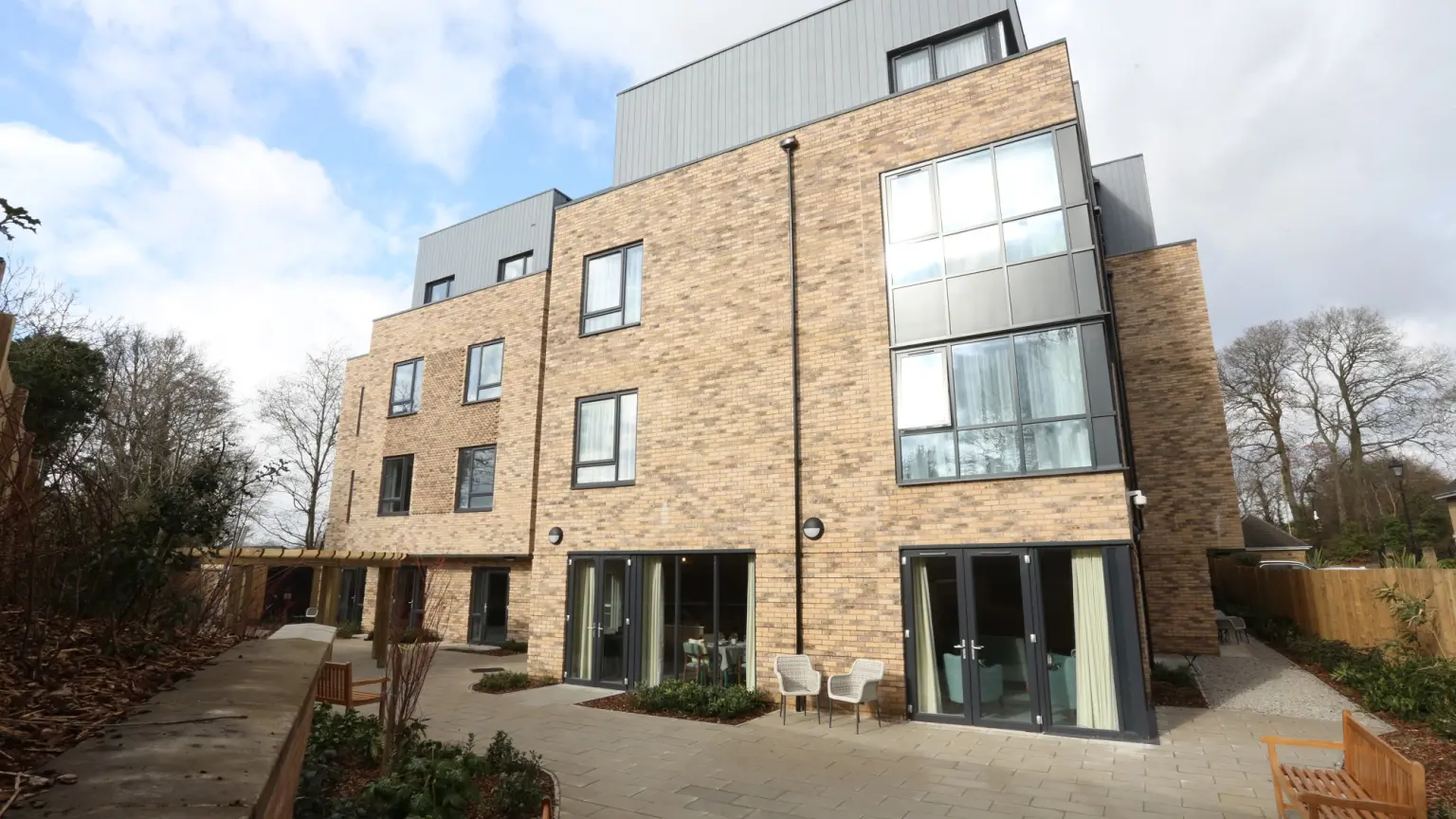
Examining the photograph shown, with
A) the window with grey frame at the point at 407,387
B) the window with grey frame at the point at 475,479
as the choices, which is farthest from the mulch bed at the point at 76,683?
the window with grey frame at the point at 407,387

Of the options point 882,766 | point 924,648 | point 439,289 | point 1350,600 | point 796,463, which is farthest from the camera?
point 439,289

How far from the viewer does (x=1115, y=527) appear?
863 cm

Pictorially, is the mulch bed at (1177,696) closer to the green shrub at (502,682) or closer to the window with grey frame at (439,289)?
the green shrub at (502,682)

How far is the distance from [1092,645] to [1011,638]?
3.01 feet

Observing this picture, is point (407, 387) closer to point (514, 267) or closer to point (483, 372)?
point (483, 372)

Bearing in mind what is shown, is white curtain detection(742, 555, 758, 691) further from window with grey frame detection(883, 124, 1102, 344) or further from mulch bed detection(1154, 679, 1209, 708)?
mulch bed detection(1154, 679, 1209, 708)

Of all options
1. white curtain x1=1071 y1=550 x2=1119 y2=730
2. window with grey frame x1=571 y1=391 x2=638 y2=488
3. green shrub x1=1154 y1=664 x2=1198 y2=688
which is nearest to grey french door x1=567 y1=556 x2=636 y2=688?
window with grey frame x1=571 y1=391 x2=638 y2=488

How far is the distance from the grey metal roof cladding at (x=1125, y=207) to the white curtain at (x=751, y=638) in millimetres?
13148

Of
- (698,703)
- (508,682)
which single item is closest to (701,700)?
(698,703)

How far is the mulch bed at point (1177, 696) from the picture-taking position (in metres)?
10.4

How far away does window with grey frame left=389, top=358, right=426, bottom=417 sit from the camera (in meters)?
21.6

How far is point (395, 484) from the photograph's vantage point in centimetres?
2155

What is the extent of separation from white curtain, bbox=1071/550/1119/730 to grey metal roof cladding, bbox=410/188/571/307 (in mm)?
16887

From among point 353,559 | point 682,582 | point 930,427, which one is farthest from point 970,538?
point 353,559
